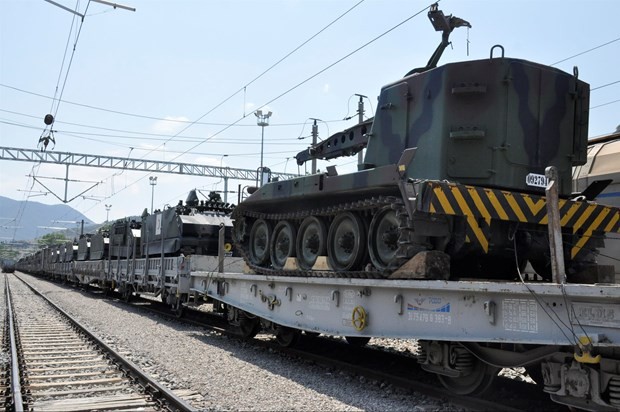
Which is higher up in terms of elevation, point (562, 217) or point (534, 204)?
point (534, 204)

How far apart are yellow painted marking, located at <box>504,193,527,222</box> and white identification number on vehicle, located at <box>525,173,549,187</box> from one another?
643 mm

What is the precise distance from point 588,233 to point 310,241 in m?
3.42

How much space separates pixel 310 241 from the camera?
792 cm

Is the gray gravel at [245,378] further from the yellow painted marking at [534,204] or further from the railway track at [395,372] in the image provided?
the yellow painted marking at [534,204]

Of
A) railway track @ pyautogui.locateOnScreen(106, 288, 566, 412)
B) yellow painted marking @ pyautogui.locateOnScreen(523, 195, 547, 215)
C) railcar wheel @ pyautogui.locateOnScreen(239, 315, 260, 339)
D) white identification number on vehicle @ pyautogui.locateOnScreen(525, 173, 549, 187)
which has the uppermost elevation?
white identification number on vehicle @ pyautogui.locateOnScreen(525, 173, 549, 187)

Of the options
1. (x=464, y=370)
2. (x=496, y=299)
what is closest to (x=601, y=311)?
(x=496, y=299)

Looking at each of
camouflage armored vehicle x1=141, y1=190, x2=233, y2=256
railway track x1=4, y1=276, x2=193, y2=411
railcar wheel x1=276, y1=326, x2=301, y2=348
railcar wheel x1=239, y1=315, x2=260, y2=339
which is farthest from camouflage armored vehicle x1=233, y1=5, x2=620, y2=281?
camouflage armored vehicle x1=141, y1=190, x2=233, y2=256

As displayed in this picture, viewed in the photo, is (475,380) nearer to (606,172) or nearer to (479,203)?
(479,203)

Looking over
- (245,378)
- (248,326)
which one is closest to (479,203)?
(245,378)

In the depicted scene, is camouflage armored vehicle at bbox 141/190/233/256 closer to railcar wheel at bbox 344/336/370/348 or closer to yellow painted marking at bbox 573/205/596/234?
railcar wheel at bbox 344/336/370/348

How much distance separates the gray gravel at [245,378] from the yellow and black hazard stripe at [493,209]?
183 centimetres

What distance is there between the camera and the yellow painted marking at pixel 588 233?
6180mm

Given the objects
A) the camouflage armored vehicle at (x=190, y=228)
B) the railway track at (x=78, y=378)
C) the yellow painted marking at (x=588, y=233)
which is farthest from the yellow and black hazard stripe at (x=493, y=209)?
the camouflage armored vehicle at (x=190, y=228)

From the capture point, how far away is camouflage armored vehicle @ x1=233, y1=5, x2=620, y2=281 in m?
5.68
